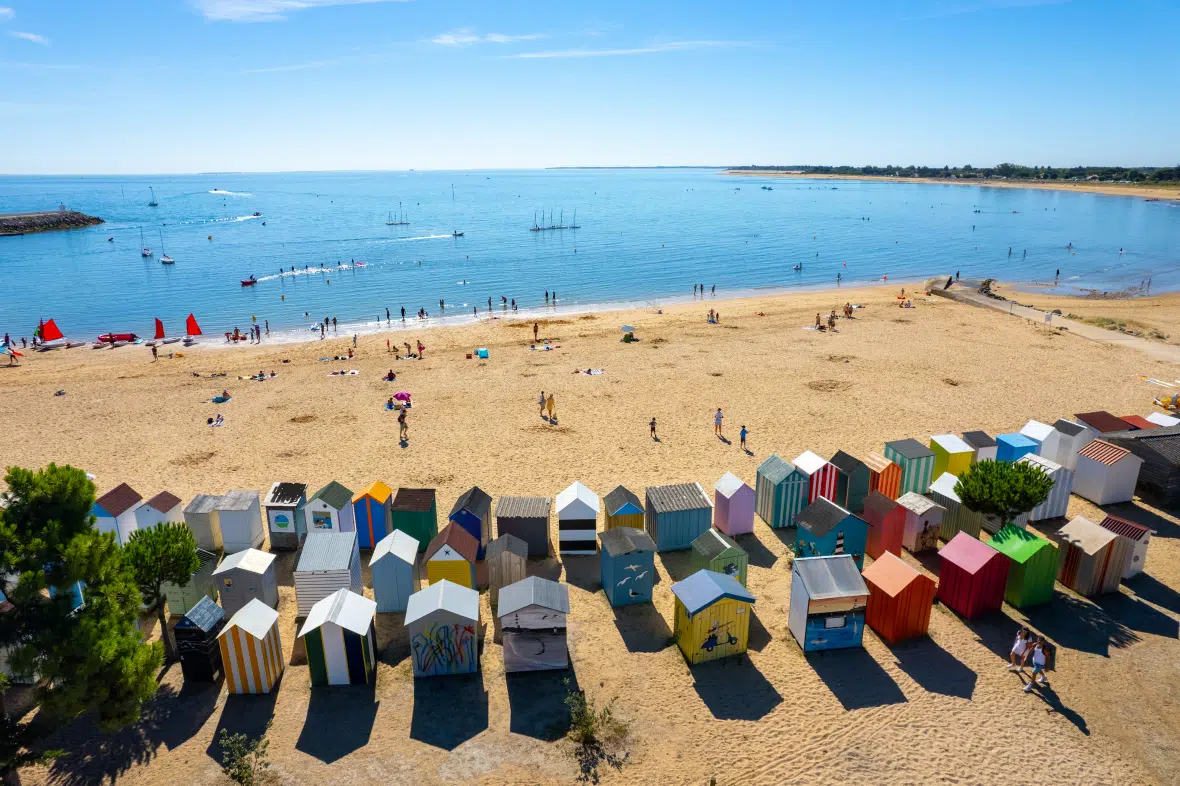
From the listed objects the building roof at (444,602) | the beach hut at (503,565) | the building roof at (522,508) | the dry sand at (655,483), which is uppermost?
the building roof at (444,602)

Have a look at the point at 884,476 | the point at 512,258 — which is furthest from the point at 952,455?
the point at 512,258

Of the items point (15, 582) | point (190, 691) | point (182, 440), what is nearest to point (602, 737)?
point (190, 691)

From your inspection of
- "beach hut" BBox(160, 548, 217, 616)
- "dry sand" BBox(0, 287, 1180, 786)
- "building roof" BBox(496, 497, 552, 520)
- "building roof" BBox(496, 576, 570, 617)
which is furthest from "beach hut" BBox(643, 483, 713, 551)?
"beach hut" BBox(160, 548, 217, 616)

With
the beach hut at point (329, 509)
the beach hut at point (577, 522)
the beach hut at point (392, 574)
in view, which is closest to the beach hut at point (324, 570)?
the beach hut at point (392, 574)

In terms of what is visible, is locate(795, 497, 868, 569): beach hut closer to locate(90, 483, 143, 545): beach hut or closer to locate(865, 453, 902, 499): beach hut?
locate(865, 453, 902, 499): beach hut

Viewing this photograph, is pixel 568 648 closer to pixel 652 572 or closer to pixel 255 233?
pixel 652 572

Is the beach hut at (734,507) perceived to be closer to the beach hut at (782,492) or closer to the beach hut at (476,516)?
the beach hut at (782,492)
